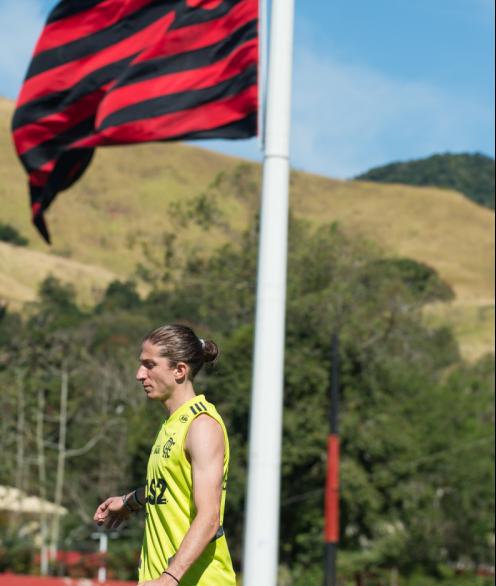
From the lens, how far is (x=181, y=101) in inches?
262

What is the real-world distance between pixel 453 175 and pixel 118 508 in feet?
630

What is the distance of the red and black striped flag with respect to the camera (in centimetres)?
665

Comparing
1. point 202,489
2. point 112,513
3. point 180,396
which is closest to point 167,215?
point 112,513

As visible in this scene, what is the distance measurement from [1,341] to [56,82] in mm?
78627

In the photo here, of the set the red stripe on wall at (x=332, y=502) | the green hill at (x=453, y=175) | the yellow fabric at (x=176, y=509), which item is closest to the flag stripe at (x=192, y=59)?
the yellow fabric at (x=176, y=509)

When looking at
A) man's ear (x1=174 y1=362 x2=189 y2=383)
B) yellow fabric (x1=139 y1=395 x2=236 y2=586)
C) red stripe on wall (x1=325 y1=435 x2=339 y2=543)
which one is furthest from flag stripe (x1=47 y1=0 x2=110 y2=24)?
red stripe on wall (x1=325 y1=435 x2=339 y2=543)

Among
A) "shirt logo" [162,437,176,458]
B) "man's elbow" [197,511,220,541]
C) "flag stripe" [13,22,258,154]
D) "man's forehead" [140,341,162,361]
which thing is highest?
"flag stripe" [13,22,258,154]

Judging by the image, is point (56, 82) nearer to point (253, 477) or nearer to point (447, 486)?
point (253, 477)

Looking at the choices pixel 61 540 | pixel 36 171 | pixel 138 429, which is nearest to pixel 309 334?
pixel 138 429

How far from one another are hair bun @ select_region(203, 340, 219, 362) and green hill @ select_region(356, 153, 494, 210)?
181 metres

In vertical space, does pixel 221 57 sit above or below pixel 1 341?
below

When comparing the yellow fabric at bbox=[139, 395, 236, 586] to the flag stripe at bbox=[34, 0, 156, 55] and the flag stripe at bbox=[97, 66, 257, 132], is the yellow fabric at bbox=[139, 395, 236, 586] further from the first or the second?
the flag stripe at bbox=[34, 0, 156, 55]

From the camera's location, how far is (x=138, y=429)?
136ft

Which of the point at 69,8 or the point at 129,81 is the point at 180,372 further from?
the point at 69,8
